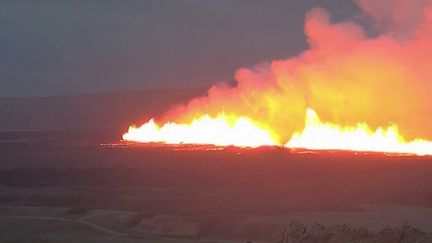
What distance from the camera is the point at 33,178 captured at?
76.1m

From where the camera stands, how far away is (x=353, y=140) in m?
110

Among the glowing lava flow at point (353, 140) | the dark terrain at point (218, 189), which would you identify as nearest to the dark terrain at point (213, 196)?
the dark terrain at point (218, 189)

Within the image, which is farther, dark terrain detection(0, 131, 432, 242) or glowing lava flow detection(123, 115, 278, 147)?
glowing lava flow detection(123, 115, 278, 147)

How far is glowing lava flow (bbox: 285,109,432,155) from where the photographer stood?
99.9 meters

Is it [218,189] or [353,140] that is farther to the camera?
[353,140]

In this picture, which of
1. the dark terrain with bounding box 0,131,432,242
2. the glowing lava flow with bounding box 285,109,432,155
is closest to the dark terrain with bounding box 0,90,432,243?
the dark terrain with bounding box 0,131,432,242

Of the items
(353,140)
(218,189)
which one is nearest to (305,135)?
(353,140)

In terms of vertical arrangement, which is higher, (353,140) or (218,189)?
(353,140)

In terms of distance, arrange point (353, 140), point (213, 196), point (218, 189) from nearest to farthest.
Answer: point (213, 196), point (218, 189), point (353, 140)

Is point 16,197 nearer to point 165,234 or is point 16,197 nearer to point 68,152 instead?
point 165,234

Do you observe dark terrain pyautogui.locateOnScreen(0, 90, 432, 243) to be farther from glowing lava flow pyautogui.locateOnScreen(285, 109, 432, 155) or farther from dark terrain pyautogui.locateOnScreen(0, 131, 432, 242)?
glowing lava flow pyautogui.locateOnScreen(285, 109, 432, 155)

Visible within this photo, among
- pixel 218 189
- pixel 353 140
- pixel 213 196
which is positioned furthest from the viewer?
pixel 353 140

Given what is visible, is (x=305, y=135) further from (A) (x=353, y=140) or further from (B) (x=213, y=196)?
(B) (x=213, y=196)

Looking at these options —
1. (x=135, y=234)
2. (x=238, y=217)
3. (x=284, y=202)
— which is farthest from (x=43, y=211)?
(x=284, y=202)
